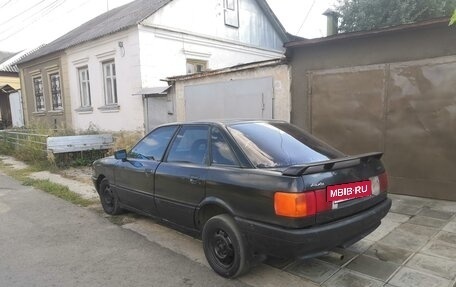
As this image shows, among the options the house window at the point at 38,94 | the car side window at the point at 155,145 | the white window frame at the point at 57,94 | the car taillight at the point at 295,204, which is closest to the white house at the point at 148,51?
the white window frame at the point at 57,94

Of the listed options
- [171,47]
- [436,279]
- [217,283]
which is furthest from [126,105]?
[436,279]

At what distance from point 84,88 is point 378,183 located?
1418cm

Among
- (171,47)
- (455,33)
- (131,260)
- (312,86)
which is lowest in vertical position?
(131,260)

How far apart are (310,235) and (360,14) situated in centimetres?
1485

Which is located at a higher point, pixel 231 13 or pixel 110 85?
pixel 231 13

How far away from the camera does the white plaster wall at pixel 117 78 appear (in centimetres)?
1181

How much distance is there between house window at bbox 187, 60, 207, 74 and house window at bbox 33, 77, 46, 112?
9.22 meters

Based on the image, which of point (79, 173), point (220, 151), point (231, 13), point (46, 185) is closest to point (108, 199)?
point (220, 151)

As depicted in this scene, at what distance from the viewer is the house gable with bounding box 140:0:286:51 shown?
12336 millimetres

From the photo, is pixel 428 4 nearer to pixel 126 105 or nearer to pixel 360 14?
pixel 360 14

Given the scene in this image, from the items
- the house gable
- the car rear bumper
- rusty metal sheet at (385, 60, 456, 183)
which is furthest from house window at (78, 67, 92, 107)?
the car rear bumper

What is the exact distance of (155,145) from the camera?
462cm

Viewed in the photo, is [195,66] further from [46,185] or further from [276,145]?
[276,145]

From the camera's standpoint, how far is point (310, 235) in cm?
289
